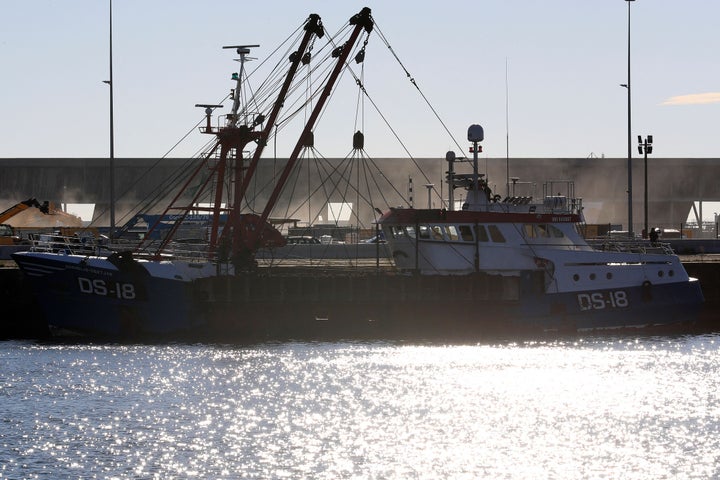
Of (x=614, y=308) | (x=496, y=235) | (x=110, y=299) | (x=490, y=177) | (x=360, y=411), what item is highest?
(x=490, y=177)

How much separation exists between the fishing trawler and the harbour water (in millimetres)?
1839

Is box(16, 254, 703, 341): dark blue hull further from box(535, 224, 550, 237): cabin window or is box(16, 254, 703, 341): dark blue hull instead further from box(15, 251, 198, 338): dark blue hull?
box(535, 224, 550, 237): cabin window

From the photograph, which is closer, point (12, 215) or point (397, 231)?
point (397, 231)

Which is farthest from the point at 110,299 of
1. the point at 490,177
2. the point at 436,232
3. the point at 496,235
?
the point at 490,177

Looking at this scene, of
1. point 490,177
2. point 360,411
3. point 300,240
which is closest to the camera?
point 360,411

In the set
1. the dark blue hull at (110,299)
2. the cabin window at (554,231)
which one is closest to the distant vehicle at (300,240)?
the cabin window at (554,231)

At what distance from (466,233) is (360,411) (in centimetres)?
1632

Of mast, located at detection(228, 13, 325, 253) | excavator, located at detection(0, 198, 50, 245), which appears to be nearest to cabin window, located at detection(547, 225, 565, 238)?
mast, located at detection(228, 13, 325, 253)

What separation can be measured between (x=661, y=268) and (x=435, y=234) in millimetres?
9245

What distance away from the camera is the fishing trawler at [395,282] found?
4812 centimetres

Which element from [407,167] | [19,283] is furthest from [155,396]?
[407,167]

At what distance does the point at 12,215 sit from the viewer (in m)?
84.6

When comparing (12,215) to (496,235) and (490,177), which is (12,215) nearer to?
(490,177)

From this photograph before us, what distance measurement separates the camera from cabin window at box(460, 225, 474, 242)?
165 ft
